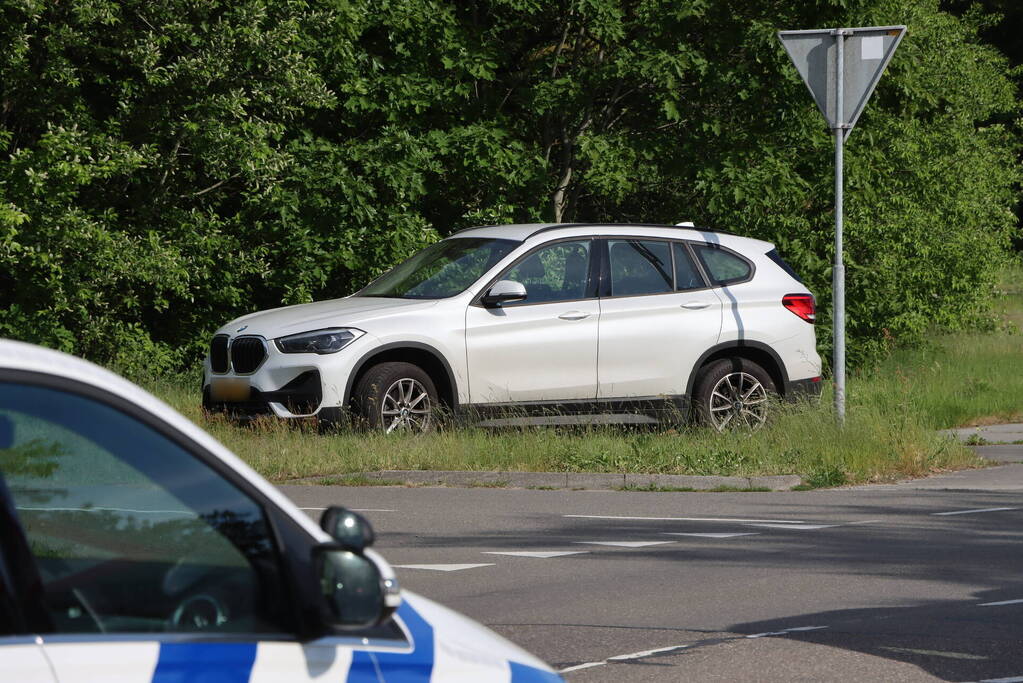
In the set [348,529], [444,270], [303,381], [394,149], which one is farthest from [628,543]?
[394,149]

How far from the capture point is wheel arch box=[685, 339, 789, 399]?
13250mm

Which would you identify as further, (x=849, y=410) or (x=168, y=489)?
(x=849, y=410)

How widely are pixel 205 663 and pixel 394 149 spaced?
1620 cm

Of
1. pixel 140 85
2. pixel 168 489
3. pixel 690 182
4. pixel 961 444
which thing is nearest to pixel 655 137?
pixel 690 182

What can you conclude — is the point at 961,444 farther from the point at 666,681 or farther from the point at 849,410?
the point at 666,681

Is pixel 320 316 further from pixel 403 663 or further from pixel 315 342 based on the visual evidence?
pixel 403 663

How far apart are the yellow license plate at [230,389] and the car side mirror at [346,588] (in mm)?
9664

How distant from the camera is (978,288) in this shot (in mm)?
21078

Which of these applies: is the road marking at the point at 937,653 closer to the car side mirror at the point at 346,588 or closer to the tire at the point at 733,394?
the car side mirror at the point at 346,588

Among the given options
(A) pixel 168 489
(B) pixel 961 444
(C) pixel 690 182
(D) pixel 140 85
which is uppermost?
(D) pixel 140 85

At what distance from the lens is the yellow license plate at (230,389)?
40.0ft

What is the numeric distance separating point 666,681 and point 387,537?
3610 mm

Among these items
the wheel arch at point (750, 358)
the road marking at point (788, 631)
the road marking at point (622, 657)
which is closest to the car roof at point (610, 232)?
the wheel arch at point (750, 358)

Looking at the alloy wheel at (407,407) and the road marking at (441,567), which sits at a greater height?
the alloy wheel at (407,407)
